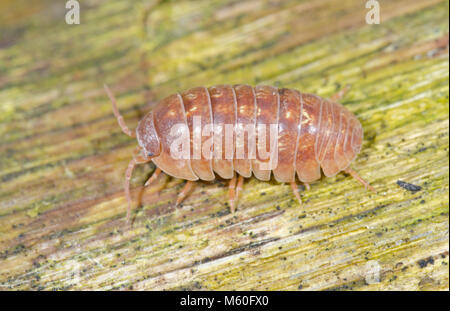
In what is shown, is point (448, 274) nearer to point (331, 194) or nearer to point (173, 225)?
point (331, 194)

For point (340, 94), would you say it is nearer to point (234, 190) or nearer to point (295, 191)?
point (295, 191)

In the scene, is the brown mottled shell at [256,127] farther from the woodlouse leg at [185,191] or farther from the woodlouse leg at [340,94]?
the woodlouse leg at [340,94]

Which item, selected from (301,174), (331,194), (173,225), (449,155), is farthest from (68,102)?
(449,155)

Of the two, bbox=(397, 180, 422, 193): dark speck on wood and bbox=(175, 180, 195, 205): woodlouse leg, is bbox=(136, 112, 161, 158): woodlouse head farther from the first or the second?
bbox=(397, 180, 422, 193): dark speck on wood
